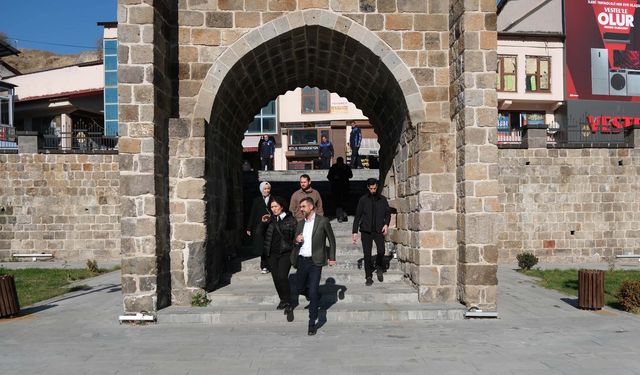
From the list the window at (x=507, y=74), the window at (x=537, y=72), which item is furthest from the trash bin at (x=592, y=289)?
the window at (x=537, y=72)

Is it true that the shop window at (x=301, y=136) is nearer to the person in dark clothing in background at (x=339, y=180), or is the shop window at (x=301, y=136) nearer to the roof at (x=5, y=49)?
the roof at (x=5, y=49)

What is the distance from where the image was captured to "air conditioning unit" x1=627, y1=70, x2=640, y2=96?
29312 millimetres

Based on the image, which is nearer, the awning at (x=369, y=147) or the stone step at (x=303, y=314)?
the stone step at (x=303, y=314)

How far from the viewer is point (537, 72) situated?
2920 cm

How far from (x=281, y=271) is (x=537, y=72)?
25756 mm

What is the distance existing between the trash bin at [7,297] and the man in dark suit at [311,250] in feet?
15.1

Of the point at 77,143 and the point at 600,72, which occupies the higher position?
the point at 600,72

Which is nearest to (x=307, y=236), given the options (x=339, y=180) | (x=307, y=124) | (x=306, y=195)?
(x=306, y=195)

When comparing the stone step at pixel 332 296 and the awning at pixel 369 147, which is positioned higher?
the awning at pixel 369 147

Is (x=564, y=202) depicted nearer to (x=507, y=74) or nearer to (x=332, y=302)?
(x=507, y=74)

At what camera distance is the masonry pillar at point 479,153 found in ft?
27.2

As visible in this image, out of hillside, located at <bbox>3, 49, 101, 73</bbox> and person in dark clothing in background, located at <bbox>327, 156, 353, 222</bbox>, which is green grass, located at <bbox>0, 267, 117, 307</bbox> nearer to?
person in dark clothing in background, located at <bbox>327, 156, 353, 222</bbox>

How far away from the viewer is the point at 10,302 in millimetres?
8531

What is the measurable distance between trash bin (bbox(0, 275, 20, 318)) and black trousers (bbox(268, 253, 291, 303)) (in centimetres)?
417
